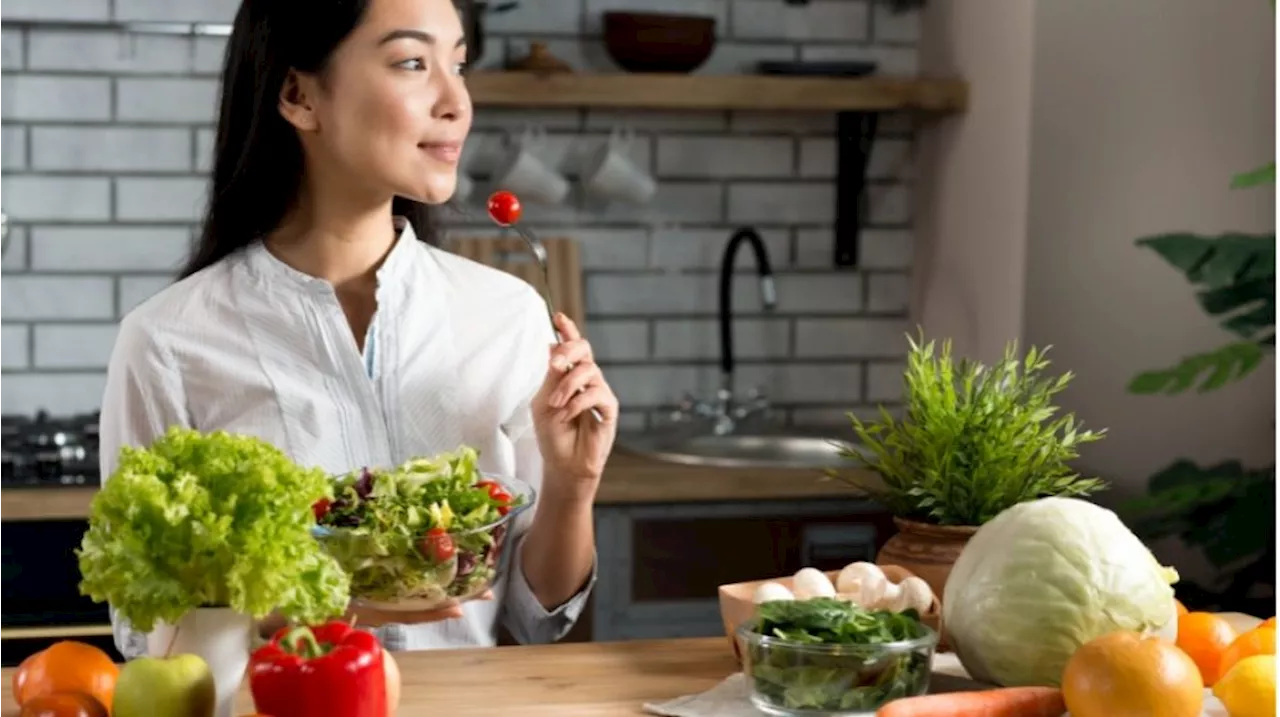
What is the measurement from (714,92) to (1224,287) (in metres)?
1.07

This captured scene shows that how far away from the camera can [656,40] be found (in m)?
3.72

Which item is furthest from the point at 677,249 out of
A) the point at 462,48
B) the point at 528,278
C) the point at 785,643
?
the point at 785,643

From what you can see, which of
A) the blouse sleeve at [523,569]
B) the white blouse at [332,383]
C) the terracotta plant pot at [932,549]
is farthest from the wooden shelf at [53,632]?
the terracotta plant pot at [932,549]

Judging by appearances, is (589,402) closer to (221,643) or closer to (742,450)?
(221,643)

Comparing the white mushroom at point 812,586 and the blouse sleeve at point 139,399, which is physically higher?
the blouse sleeve at point 139,399

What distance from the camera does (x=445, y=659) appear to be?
1856mm

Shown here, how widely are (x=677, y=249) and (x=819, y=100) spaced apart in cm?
45

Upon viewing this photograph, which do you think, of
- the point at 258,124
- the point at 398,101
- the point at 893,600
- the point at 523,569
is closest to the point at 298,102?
the point at 258,124

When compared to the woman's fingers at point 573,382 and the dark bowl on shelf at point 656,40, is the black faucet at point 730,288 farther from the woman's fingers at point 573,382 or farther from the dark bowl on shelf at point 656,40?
the woman's fingers at point 573,382

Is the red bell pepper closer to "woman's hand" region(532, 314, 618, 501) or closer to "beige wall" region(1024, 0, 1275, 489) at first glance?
"woman's hand" region(532, 314, 618, 501)

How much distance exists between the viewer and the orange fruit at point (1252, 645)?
171cm

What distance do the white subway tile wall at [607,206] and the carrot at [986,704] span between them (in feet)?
7.60

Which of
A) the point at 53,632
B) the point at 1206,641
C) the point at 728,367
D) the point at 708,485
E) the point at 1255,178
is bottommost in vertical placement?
the point at 53,632

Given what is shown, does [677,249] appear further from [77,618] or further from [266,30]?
[266,30]
